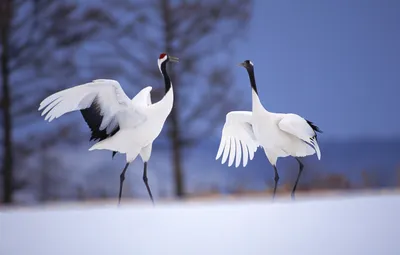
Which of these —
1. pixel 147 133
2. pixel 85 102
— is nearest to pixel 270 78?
pixel 147 133

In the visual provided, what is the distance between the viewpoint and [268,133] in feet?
11.5

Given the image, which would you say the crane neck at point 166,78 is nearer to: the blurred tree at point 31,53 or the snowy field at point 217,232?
the snowy field at point 217,232

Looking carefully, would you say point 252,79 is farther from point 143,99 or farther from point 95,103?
point 95,103

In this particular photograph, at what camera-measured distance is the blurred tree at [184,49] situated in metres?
4.67

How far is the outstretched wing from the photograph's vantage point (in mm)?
3332

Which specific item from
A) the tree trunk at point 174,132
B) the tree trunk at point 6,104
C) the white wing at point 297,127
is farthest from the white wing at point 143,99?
the tree trunk at point 6,104

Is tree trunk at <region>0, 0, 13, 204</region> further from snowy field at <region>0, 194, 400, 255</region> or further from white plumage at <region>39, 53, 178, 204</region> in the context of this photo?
snowy field at <region>0, 194, 400, 255</region>

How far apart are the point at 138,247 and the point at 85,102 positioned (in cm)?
123

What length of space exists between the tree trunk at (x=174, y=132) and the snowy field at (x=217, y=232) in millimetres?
2086

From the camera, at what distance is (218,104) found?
4.65m

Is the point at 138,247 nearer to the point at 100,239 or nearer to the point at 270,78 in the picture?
the point at 100,239

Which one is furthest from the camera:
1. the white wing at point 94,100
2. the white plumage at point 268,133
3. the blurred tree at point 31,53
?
the blurred tree at point 31,53

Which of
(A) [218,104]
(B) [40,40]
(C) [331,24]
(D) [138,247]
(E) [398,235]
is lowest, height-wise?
(D) [138,247]

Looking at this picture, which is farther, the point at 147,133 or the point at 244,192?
the point at 244,192
